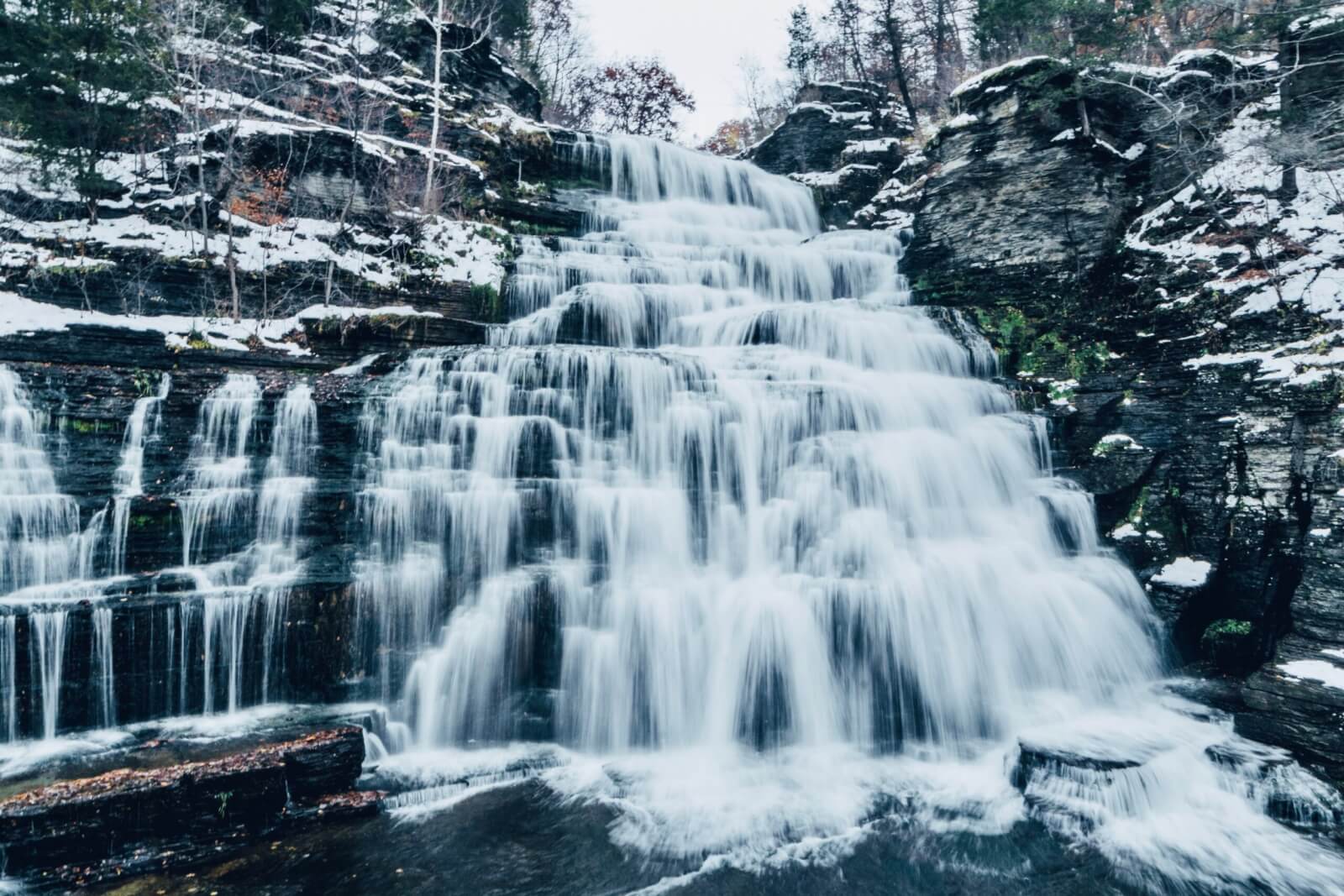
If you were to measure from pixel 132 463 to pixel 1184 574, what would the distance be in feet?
41.9

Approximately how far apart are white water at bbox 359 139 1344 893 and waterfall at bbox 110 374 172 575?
7.89ft

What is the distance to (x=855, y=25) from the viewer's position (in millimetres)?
30656

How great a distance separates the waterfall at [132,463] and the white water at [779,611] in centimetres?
241

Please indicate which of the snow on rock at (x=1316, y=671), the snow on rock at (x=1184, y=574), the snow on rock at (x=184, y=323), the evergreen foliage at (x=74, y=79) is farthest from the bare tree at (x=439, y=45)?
the snow on rock at (x=1316, y=671)

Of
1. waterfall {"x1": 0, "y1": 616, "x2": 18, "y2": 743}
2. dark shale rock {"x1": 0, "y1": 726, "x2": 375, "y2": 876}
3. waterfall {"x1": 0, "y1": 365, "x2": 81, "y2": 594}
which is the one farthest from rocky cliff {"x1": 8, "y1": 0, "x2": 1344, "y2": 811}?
dark shale rock {"x1": 0, "y1": 726, "x2": 375, "y2": 876}

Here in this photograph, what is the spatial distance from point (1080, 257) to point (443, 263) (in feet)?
40.9

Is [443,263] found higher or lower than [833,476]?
higher

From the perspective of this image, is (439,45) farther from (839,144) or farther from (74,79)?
(839,144)

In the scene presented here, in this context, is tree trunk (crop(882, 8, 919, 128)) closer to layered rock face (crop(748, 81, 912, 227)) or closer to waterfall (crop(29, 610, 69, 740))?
layered rock face (crop(748, 81, 912, 227))

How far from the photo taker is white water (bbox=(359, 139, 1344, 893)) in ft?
19.2

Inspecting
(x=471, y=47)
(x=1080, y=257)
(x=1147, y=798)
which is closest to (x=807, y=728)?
(x=1147, y=798)

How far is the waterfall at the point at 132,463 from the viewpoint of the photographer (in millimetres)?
7227

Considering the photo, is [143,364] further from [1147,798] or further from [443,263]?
[1147,798]

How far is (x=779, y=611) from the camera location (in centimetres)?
772
